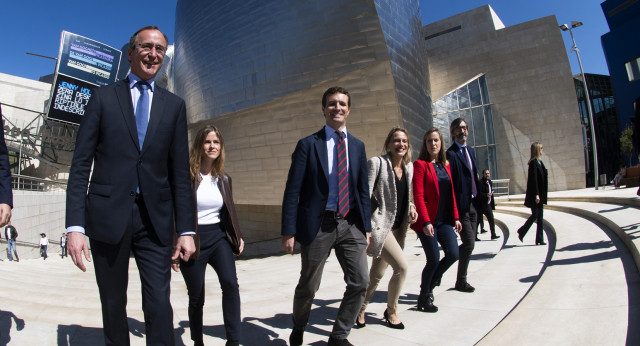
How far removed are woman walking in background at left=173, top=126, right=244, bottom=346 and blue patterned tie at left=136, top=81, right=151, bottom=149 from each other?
0.84 meters

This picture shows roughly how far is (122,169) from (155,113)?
29cm

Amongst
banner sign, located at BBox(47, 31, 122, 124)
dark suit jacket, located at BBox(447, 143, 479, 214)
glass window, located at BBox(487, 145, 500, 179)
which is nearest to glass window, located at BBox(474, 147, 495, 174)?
glass window, located at BBox(487, 145, 500, 179)

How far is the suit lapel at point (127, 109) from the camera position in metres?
1.61

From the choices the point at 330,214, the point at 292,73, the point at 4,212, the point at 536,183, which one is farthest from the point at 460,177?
the point at 292,73

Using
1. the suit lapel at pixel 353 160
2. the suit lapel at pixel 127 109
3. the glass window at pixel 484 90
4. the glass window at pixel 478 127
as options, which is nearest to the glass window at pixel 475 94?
the glass window at pixel 484 90

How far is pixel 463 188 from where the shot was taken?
347 cm

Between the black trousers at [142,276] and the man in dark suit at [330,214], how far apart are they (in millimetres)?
802

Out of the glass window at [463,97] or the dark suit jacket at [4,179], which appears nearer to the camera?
the dark suit jacket at [4,179]

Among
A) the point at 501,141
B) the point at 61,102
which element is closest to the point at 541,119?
the point at 501,141

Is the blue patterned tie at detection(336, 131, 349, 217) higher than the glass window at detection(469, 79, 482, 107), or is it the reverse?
the glass window at detection(469, 79, 482, 107)

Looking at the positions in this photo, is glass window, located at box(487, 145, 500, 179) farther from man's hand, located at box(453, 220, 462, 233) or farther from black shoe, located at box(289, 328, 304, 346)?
black shoe, located at box(289, 328, 304, 346)

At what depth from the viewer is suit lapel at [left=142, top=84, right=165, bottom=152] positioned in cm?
164

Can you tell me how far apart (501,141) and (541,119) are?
2.00 metres

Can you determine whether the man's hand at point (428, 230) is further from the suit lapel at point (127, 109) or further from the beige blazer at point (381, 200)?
the suit lapel at point (127, 109)
